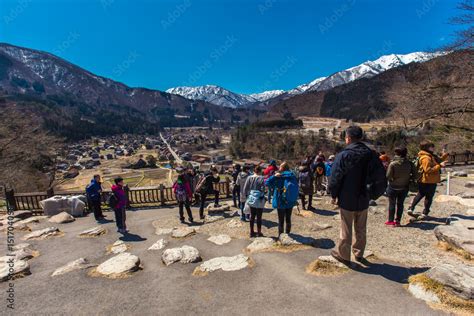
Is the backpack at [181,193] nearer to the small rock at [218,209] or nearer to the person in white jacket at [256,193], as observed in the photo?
the small rock at [218,209]

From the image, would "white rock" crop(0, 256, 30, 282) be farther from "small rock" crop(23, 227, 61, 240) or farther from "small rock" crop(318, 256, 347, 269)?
"small rock" crop(318, 256, 347, 269)

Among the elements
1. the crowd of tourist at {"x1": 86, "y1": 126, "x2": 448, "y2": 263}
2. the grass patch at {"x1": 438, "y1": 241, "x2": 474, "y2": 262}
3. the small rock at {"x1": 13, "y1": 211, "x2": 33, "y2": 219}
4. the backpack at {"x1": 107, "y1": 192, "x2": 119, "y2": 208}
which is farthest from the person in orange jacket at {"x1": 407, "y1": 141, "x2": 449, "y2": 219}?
the small rock at {"x1": 13, "y1": 211, "x2": 33, "y2": 219}

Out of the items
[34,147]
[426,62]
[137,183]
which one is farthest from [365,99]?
[34,147]

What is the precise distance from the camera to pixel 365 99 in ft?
565

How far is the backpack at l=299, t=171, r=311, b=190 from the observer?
798cm

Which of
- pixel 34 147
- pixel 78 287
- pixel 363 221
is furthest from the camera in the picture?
pixel 34 147

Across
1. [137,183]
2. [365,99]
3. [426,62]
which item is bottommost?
[137,183]

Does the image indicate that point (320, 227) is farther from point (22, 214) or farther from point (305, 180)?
point (22, 214)

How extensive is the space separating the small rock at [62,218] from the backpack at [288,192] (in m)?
8.57

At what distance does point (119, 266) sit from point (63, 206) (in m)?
7.47

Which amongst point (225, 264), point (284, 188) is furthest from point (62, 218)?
point (284, 188)

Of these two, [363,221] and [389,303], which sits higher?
[363,221]

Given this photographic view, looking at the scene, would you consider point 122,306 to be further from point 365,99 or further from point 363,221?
point 365,99

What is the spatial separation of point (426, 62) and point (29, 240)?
71.3ft
